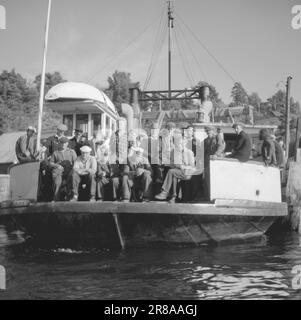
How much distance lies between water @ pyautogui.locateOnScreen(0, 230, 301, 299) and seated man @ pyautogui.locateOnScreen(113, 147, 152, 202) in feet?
3.40

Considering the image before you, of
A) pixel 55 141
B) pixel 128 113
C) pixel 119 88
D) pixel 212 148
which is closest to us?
pixel 55 141

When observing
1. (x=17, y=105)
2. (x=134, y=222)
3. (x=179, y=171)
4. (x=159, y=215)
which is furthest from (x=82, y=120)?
(x=17, y=105)

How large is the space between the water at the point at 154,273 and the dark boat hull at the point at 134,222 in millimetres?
218

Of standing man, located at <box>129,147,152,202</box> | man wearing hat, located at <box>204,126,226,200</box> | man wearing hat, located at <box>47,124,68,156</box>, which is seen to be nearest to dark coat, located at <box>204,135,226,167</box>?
man wearing hat, located at <box>204,126,226,200</box>

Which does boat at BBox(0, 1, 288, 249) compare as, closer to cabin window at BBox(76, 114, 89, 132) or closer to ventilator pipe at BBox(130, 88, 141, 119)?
cabin window at BBox(76, 114, 89, 132)

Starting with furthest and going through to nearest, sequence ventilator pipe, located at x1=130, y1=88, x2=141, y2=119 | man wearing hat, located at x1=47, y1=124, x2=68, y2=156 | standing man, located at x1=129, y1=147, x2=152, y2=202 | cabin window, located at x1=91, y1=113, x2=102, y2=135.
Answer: ventilator pipe, located at x1=130, y1=88, x2=141, y2=119 → cabin window, located at x1=91, y1=113, x2=102, y2=135 → man wearing hat, located at x1=47, y1=124, x2=68, y2=156 → standing man, located at x1=129, y1=147, x2=152, y2=202

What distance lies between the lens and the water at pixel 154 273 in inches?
203

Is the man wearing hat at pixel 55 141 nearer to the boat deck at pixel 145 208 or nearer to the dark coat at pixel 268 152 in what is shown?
the boat deck at pixel 145 208

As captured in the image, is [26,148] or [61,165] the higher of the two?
[26,148]

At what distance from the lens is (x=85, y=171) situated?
791 cm

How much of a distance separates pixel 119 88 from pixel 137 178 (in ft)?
181

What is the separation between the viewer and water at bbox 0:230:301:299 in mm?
5160
